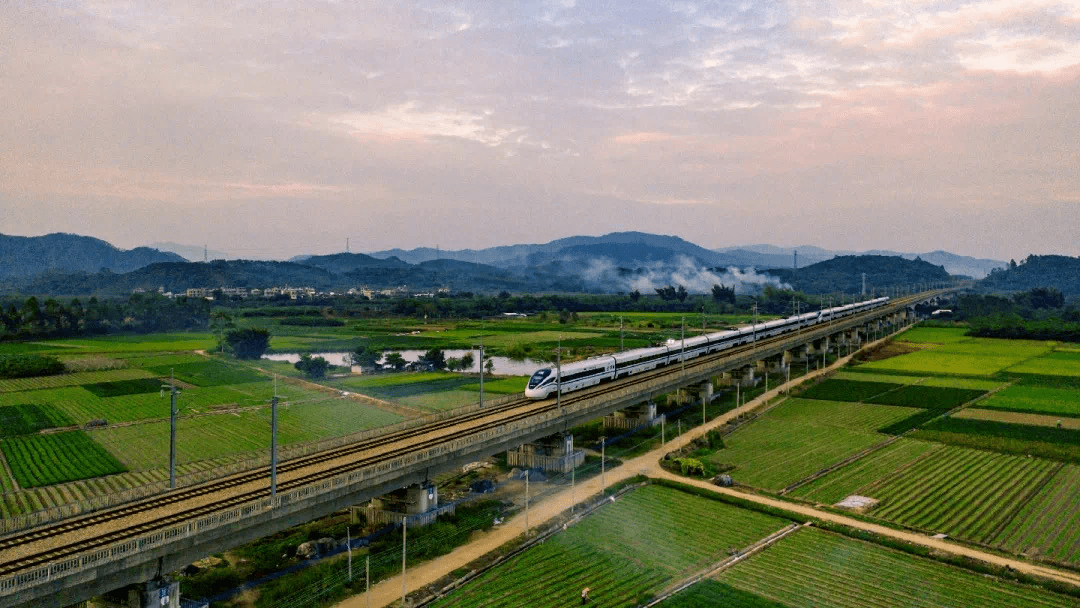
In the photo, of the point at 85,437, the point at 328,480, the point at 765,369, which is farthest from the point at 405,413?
the point at 765,369

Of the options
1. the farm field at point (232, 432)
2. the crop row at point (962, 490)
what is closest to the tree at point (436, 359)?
the farm field at point (232, 432)

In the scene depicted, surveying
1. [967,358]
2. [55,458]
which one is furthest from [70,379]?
[967,358]

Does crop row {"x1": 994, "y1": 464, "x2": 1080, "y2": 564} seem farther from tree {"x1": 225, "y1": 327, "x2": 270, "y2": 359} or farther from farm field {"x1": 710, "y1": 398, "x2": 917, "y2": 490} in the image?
tree {"x1": 225, "y1": 327, "x2": 270, "y2": 359}

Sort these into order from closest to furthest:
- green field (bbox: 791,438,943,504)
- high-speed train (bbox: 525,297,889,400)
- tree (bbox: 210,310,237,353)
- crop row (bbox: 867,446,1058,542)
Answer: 1. crop row (bbox: 867,446,1058,542)
2. green field (bbox: 791,438,943,504)
3. high-speed train (bbox: 525,297,889,400)
4. tree (bbox: 210,310,237,353)

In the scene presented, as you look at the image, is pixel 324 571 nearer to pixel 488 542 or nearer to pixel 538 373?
pixel 488 542

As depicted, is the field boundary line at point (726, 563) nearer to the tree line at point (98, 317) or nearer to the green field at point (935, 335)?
the green field at point (935, 335)

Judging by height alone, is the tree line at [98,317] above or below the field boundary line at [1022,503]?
above

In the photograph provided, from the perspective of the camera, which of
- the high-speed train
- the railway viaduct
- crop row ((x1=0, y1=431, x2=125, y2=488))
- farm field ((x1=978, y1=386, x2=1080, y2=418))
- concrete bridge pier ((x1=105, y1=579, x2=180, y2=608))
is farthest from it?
farm field ((x1=978, y1=386, x2=1080, y2=418))

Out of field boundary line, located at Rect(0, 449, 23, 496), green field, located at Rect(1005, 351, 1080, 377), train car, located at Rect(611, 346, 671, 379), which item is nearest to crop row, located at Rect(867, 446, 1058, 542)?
train car, located at Rect(611, 346, 671, 379)
